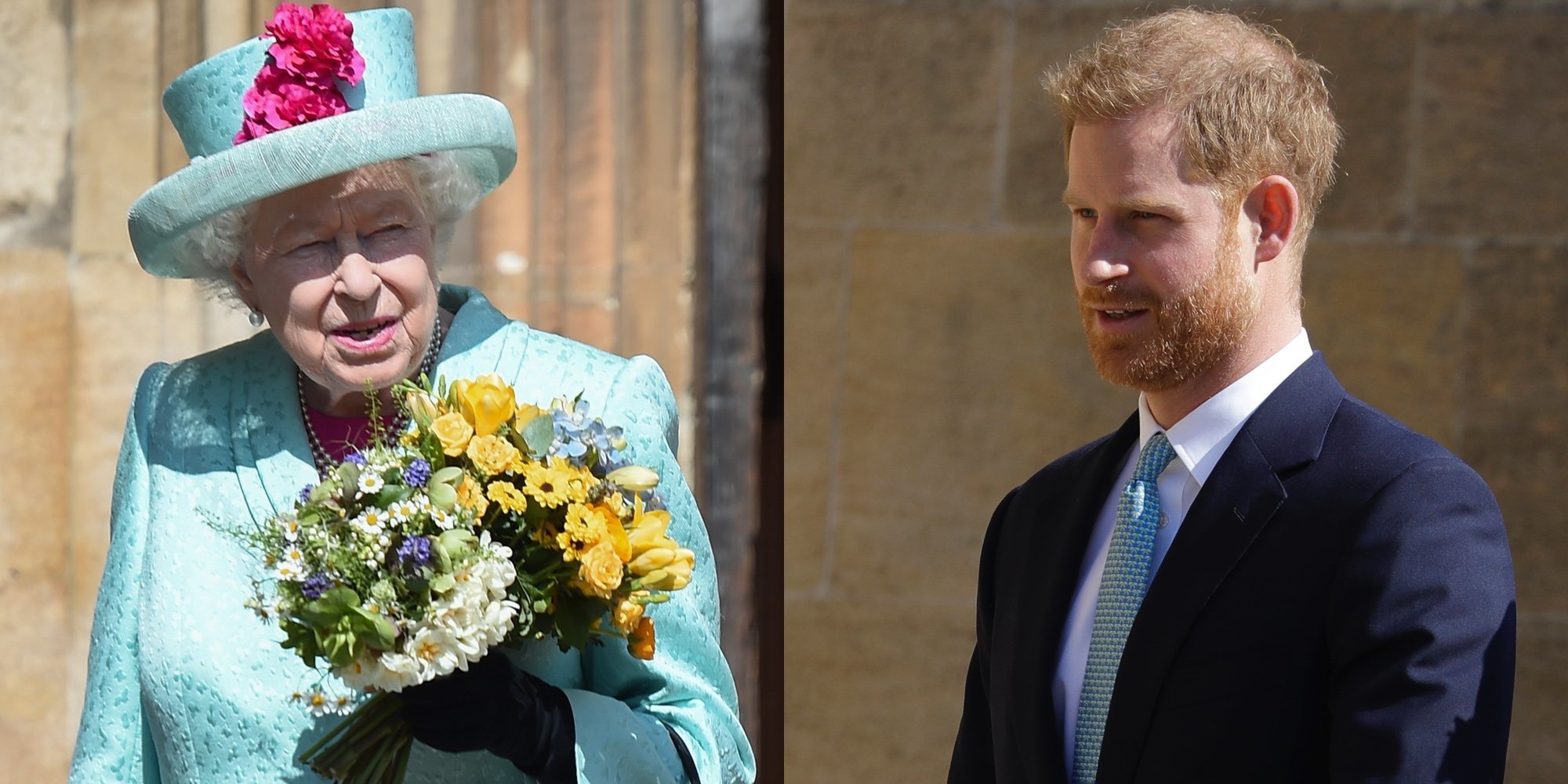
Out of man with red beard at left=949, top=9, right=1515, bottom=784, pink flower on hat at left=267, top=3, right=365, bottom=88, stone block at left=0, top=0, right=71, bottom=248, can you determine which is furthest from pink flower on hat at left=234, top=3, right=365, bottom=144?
stone block at left=0, top=0, right=71, bottom=248

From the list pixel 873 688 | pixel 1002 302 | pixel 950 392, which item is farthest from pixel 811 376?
pixel 873 688

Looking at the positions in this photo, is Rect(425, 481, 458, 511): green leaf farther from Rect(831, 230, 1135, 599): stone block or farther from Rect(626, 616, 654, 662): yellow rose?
Rect(831, 230, 1135, 599): stone block

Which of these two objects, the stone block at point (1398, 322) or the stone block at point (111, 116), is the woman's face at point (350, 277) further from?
the stone block at point (1398, 322)

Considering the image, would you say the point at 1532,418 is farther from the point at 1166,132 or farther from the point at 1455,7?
the point at 1166,132

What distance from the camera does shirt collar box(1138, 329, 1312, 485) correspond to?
2.15 metres

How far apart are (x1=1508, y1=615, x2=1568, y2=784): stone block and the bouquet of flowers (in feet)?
7.72

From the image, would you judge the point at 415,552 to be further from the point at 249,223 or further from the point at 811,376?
the point at 811,376

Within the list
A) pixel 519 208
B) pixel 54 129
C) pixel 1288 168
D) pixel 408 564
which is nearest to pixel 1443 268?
pixel 1288 168

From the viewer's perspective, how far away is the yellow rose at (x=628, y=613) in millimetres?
2094

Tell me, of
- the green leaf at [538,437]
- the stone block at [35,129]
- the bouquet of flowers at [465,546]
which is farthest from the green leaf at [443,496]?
the stone block at [35,129]

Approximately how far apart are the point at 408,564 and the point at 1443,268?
2.57 m

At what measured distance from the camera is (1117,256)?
214cm

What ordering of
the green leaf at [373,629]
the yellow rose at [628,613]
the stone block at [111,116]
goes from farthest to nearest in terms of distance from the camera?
the stone block at [111,116]
the yellow rose at [628,613]
the green leaf at [373,629]

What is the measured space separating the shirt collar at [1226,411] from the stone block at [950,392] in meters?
1.63
